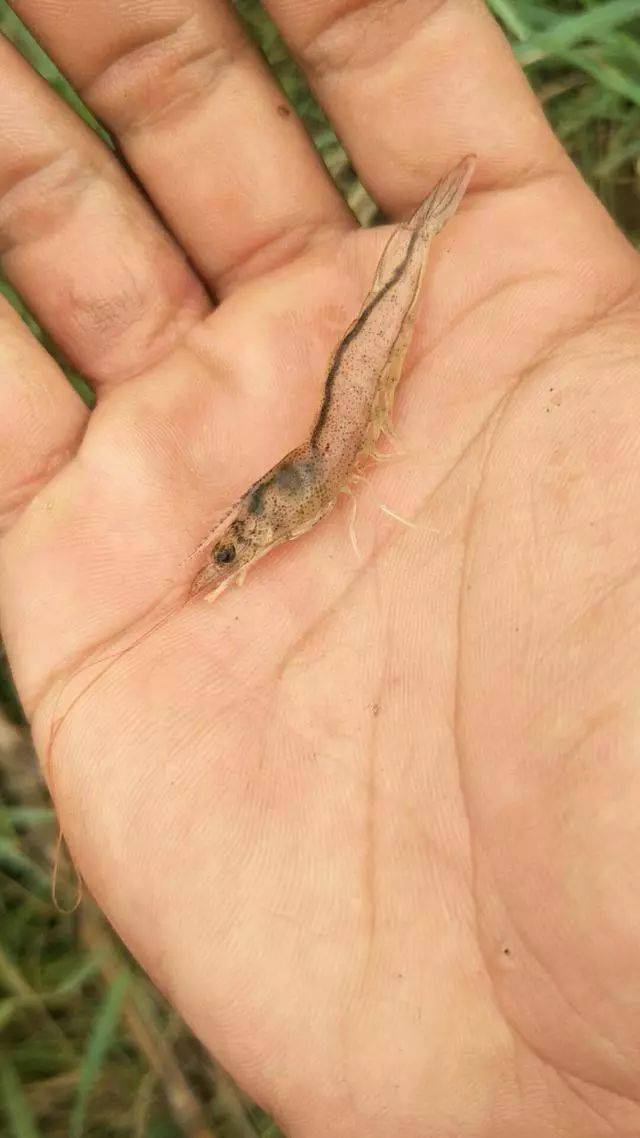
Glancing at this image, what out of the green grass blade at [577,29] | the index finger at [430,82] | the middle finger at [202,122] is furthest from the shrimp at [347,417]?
the green grass blade at [577,29]

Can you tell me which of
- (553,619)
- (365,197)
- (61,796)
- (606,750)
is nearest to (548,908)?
(606,750)

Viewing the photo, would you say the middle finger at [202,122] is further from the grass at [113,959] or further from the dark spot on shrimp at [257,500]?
the dark spot on shrimp at [257,500]

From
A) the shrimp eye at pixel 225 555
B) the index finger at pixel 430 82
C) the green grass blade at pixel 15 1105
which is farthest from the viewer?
the green grass blade at pixel 15 1105

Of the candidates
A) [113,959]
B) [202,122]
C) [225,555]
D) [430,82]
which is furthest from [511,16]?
[113,959]

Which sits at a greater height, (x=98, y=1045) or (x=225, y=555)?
(x=225, y=555)

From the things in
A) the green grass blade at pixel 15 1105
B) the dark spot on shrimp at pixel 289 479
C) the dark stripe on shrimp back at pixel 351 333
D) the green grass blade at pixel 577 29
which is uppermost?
the green grass blade at pixel 577 29

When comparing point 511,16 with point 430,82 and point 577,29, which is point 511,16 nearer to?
point 577,29

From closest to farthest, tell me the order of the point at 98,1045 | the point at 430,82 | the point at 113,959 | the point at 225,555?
the point at 225,555, the point at 430,82, the point at 98,1045, the point at 113,959

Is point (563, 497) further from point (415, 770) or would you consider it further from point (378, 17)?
point (378, 17)
